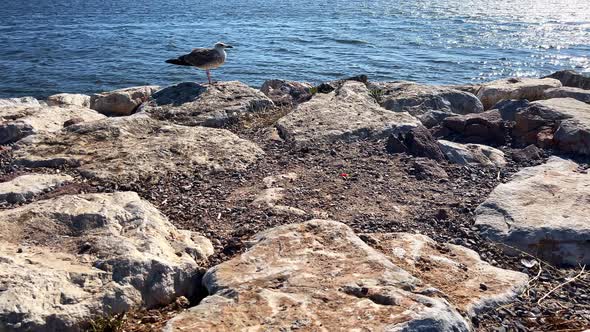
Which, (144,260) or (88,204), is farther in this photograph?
(88,204)

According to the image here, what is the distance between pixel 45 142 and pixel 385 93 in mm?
5583

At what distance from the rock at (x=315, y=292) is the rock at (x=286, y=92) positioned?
5520mm

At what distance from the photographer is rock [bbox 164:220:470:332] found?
3.85m

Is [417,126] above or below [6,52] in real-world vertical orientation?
above

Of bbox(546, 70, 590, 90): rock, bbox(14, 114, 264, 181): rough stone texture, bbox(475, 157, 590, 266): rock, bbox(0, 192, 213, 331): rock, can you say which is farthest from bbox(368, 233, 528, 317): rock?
bbox(546, 70, 590, 90): rock

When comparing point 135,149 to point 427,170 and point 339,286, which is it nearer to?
point 427,170

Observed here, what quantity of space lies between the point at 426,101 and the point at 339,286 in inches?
251

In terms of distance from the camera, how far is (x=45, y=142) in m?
7.56

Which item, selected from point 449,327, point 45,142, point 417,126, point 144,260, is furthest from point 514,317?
point 45,142

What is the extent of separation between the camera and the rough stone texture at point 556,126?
311 inches

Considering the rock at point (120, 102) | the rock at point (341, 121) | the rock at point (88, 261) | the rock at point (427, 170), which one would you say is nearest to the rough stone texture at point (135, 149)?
the rock at point (341, 121)

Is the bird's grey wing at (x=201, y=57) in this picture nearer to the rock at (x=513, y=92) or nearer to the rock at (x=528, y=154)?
the rock at (x=513, y=92)

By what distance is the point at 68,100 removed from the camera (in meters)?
12.7

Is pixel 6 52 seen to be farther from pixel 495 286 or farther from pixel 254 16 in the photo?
pixel 495 286
